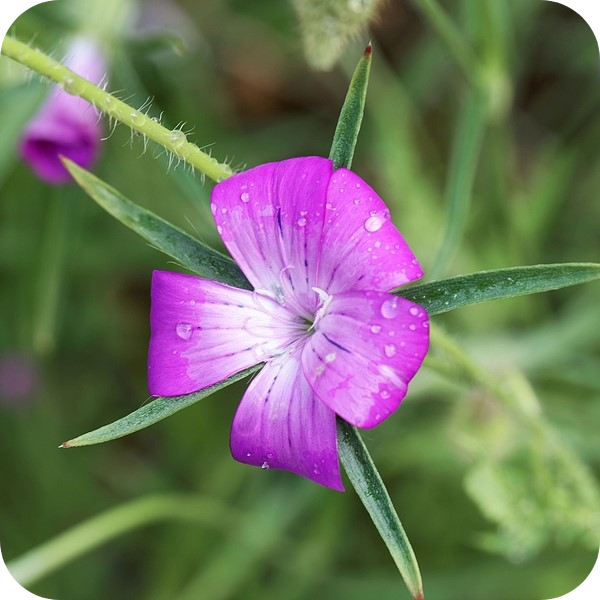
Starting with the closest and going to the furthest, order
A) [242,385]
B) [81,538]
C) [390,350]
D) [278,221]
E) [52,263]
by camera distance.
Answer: [390,350], [278,221], [81,538], [52,263], [242,385]

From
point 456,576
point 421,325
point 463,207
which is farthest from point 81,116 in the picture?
point 456,576

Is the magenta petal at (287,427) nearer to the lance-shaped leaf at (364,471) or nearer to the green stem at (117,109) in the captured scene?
the lance-shaped leaf at (364,471)

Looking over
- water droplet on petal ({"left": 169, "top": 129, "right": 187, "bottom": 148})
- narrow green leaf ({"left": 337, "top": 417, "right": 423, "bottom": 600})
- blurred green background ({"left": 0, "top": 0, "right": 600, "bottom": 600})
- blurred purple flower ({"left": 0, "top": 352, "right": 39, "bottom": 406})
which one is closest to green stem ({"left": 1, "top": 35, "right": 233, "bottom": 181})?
water droplet on petal ({"left": 169, "top": 129, "right": 187, "bottom": 148})

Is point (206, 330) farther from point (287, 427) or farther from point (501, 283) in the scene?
point (501, 283)

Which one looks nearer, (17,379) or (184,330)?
(184,330)

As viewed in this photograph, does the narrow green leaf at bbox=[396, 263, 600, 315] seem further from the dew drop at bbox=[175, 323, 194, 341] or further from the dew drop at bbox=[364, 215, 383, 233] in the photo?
the dew drop at bbox=[175, 323, 194, 341]

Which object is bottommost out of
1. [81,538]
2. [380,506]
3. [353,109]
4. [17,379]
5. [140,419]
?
[17,379]

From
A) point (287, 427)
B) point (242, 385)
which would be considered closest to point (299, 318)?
point (287, 427)
